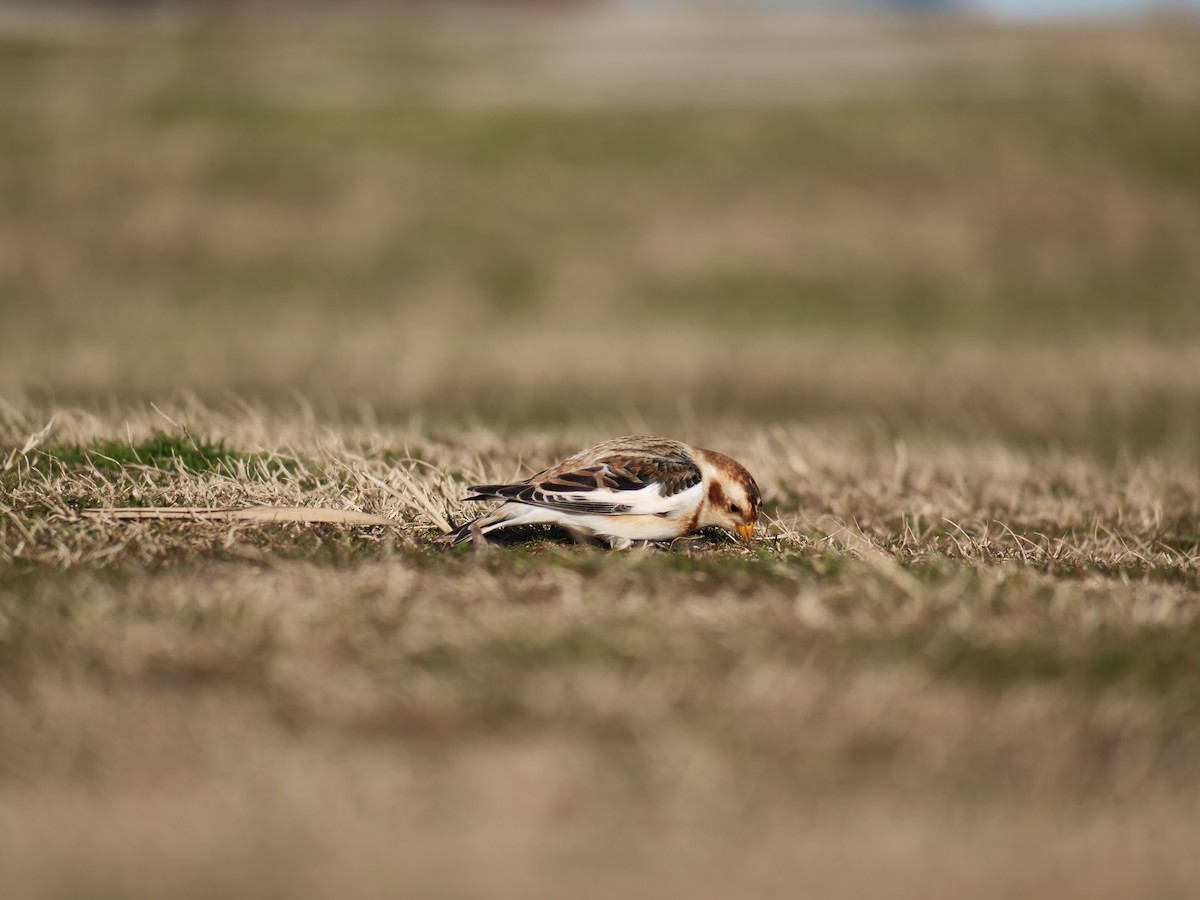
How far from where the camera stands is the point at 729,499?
16.0ft

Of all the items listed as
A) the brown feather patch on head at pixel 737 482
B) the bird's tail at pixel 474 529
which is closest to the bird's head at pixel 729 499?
the brown feather patch on head at pixel 737 482

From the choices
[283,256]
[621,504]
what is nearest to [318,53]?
[283,256]

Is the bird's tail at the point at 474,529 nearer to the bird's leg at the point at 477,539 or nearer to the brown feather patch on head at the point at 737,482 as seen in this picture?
the bird's leg at the point at 477,539

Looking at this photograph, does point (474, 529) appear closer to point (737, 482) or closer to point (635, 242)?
point (737, 482)

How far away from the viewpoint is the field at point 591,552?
3.15m

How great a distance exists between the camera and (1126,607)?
427 centimetres

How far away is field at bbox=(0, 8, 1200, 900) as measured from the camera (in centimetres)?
315

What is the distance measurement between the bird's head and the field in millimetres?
143

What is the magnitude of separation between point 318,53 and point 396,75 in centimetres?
470

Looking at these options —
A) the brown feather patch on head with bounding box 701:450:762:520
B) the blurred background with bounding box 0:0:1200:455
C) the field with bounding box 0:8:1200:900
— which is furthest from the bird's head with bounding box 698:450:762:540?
the blurred background with bounding box 0:0:1200:455

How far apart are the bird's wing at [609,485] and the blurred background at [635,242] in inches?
173

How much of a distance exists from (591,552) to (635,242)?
12035mm

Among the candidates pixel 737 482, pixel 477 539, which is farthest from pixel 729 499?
pixel 477 539

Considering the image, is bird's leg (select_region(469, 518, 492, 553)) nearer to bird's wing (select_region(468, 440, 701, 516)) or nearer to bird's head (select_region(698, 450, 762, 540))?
bird's wing (select_region(468, 440, 701, 516))
